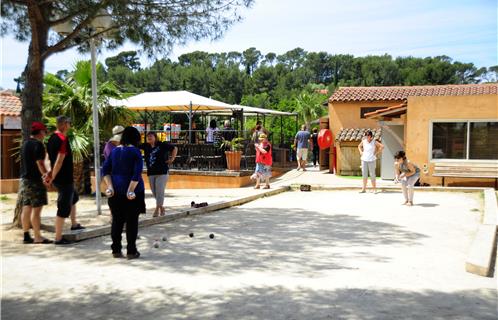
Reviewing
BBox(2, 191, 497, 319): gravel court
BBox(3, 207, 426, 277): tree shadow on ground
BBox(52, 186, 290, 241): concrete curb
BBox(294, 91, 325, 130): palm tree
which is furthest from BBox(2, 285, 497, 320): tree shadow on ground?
BBox(294, 91, 325, 130): palm tree

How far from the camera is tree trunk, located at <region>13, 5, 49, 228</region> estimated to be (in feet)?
28.1

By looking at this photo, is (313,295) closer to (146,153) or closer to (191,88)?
(146,153)

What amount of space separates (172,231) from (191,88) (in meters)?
66.3

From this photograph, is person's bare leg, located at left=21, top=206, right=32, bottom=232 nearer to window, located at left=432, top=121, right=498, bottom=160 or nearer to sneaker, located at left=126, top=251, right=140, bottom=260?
sneaker, located at left=126, top=251, right=140, bottom=260

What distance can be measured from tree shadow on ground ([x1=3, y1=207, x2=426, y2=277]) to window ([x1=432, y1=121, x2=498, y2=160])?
7.11 metres

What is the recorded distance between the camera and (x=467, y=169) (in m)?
15.0

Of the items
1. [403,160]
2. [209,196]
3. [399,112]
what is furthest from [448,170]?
[209,196]

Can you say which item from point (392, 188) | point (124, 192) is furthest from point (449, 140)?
point (124, 192)

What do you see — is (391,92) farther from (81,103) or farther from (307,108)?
(307,108)

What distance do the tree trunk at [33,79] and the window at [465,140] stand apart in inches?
459

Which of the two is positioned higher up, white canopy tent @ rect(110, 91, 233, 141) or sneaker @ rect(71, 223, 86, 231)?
white canopy tent @ rect(110, 91, 233, 141)

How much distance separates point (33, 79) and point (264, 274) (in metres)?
5.40

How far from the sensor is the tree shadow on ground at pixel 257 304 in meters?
4.41

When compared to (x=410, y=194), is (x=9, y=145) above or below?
above
